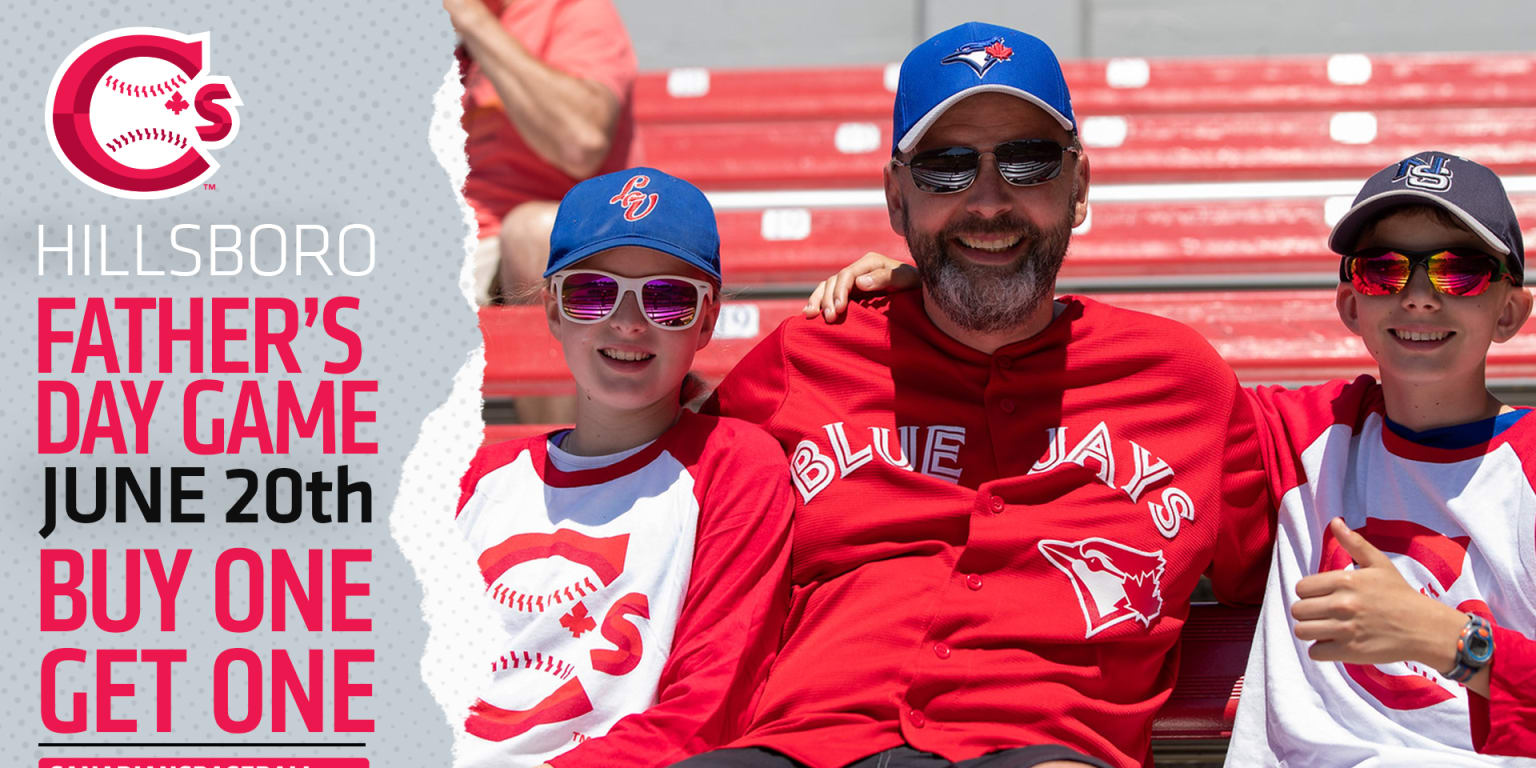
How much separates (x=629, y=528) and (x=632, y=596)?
8 centimetres

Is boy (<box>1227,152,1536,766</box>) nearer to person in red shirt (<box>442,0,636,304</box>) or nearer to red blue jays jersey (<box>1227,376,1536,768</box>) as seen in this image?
red blue jays jersey (<box>1227,376,1536,768</box>)

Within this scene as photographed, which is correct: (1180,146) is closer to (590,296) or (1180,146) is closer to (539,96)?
(539,96)

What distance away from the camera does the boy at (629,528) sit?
1.55 metres

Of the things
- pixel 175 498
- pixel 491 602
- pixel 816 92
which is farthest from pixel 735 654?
pixel 816 92

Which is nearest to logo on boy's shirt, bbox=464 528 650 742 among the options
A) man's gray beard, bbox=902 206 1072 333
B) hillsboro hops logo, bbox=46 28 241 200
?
man's gray beard, bbox=902 206 1072 333

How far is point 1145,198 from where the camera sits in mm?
3646

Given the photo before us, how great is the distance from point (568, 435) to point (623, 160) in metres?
1.29

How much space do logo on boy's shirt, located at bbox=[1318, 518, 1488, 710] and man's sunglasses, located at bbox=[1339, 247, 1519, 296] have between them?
0.27 meters

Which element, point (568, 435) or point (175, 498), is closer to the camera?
point (175, 498)

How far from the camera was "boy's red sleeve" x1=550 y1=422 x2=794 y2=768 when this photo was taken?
1494 millimetres

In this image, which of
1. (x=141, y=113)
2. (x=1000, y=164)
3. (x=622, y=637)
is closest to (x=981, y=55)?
(x=1000, y=164)

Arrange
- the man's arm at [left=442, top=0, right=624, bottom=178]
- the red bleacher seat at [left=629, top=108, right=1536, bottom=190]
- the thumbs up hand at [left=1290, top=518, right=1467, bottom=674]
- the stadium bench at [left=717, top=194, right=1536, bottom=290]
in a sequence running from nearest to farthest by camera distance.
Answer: the thumbs up hand at [left=1290, top=518, right=1467, bottom=674]
the man's arm at [left=442, top=0, right=624, bottom=178]
the stadium bench at [left=717, top=194, right=1536, bottom=290]
the red bleacher seat at [left=629, top=108, right=1536, bottom=190]

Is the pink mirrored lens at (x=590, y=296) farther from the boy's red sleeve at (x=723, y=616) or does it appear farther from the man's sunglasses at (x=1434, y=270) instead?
the man's sunglasses at (x=1434, y=270)

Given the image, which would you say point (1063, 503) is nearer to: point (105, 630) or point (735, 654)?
point (735, 654)
